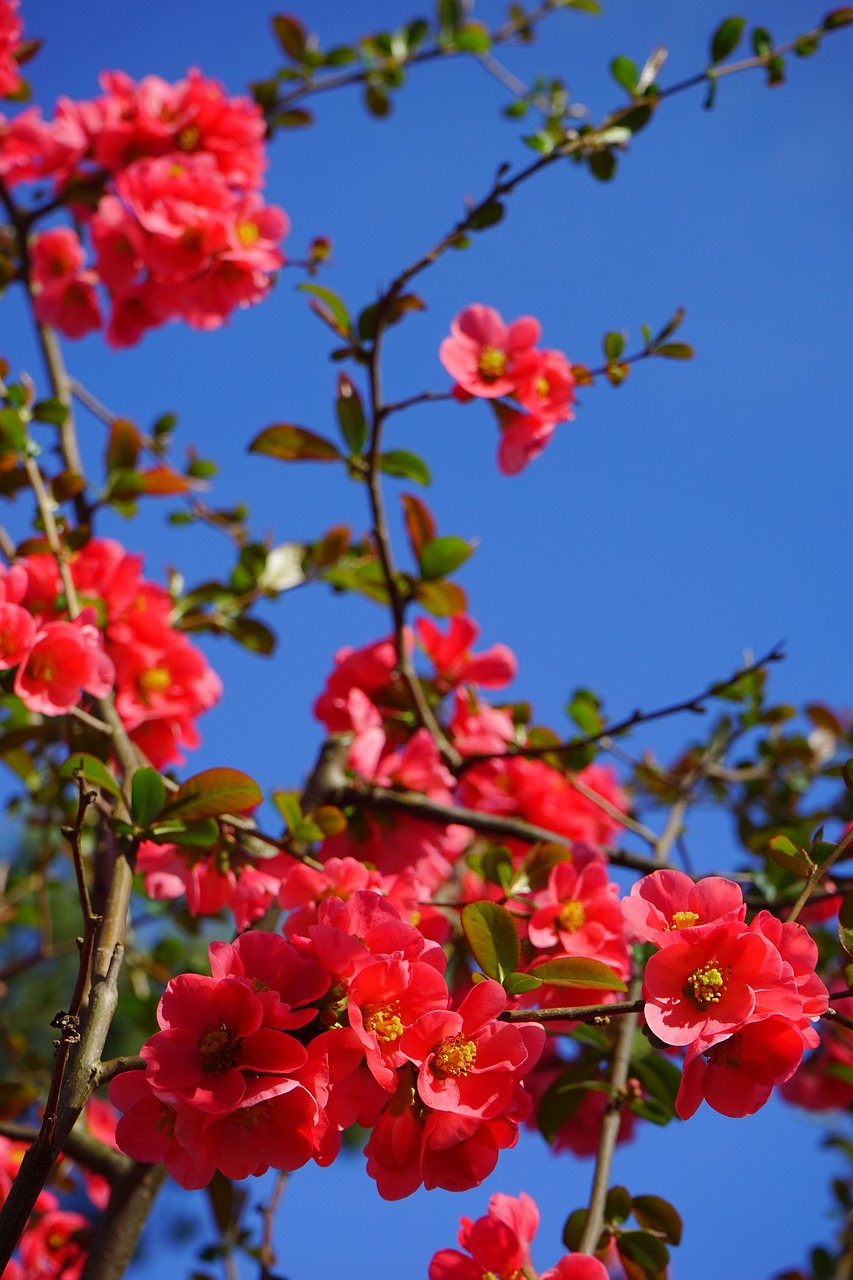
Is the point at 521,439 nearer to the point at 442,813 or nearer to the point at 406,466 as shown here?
the point at 406,466

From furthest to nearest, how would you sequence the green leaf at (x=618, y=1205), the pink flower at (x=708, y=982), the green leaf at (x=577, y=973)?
the green leaf at (x=618, y=1205) → the green leaf at (x=577, y=973) → the pink flower at (x=708, y=982)

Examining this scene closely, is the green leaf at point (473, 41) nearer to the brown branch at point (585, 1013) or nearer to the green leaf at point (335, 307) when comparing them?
the green leaf at point (335, 307)

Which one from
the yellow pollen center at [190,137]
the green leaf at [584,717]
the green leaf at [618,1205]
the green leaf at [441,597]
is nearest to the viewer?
the green leaf at [618,1205]

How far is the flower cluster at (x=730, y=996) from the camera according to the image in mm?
621

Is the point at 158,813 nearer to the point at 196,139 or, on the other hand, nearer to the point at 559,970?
the point at 559,970

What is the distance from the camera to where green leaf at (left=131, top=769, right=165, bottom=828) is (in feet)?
2.74

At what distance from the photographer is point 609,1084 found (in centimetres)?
105

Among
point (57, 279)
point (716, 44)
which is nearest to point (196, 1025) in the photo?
point (716, 44)

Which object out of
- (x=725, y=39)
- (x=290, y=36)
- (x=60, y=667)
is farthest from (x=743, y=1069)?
(x=290, y=36)

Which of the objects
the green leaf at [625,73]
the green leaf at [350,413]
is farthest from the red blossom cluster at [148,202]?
the green leaf at [625,73]

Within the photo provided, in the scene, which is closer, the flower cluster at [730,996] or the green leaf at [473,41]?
the flower cluster at [730,996]

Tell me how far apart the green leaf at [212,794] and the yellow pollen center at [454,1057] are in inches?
11.1

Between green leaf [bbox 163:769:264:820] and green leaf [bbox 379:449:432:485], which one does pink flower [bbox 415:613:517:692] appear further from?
green leaf [bbox 163:769:264:820]

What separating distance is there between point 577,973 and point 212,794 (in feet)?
1.12
